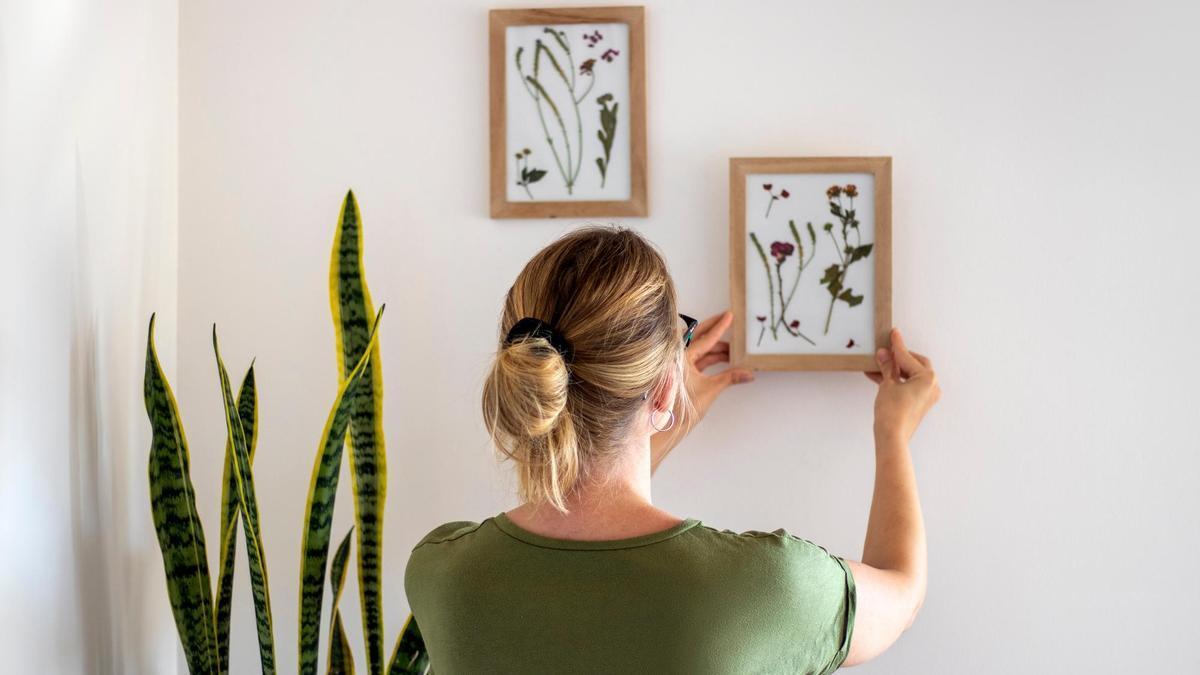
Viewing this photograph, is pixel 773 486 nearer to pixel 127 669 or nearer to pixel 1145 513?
pixel 1145 513

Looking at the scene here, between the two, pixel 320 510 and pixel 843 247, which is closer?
pixel 320 510

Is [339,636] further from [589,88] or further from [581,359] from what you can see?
[589,88]

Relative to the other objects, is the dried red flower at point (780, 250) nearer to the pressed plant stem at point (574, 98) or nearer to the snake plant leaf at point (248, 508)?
the pressed plant stem at point (574, 98)

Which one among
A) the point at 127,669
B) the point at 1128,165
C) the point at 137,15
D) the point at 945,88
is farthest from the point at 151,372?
the point at 1128,165

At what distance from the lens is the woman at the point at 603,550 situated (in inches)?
39.7

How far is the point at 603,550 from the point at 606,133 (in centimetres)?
88

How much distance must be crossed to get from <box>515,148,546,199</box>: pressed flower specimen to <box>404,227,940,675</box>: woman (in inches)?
24.6

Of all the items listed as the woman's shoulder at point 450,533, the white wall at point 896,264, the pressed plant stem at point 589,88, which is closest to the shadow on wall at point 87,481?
the white wall at point 896,264

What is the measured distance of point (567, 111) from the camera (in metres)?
1.73

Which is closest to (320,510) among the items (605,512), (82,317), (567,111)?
(82,317)

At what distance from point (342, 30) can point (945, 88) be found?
103 cm

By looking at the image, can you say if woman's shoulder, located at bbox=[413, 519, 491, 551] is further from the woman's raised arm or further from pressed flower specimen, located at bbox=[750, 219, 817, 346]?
pressed flower specimen, located at bbox=[750, 219, 817, 346]

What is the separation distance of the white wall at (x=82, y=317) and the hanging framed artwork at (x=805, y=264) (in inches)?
37.6

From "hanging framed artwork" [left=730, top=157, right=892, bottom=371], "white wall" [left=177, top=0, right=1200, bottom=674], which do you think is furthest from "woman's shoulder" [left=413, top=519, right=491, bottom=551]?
"hanging framed artwork" [left=730, top=157, right=892, bottom=371]
